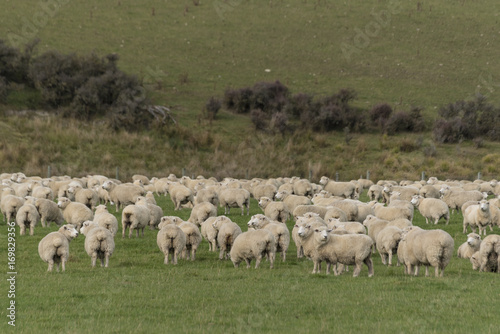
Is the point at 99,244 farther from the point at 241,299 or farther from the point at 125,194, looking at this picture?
the point at 125,194

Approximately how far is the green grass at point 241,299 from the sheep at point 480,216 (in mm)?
4922

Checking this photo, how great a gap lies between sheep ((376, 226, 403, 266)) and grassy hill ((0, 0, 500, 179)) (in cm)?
3003

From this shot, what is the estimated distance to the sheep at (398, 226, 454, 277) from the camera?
12.9 meters

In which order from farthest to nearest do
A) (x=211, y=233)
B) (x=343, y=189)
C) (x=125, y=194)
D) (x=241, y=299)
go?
(x=343, y=189), (x=125, y=194), (x=211, y=233), (x=241, y=299)

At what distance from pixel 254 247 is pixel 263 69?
57.8 m

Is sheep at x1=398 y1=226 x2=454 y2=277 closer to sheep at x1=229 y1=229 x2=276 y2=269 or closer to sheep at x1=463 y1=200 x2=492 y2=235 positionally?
sheep at x1=229 y1=229 x2=276 y2=269

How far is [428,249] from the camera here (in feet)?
42.8

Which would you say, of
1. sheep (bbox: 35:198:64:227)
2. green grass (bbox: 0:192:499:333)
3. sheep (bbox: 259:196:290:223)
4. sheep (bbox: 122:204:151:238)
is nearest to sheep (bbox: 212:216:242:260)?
green grass (bbox: 0:192:499:333)

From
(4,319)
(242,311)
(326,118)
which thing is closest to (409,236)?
(242,311)

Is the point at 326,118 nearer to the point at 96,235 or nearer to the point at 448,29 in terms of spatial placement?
the point at 448,29

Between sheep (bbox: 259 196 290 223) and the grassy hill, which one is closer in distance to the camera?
sheep (bbox: 259 196 290 223)

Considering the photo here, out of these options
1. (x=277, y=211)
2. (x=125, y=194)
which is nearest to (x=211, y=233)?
(x=277, y=211)

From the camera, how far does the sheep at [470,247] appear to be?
15.2 m

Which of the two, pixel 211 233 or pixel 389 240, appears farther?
pixel 211 233
